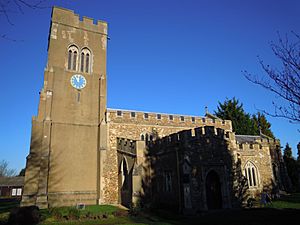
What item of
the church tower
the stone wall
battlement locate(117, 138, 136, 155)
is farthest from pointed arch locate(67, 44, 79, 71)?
battlement locate(117, 138, 136, 155)

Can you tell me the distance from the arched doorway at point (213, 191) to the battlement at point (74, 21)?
2043 centimetres

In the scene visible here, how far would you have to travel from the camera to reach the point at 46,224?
497 inches

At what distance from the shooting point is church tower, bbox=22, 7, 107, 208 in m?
20.8

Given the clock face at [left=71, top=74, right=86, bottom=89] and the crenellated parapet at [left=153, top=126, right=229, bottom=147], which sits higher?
the clock face at [left=71, top=74, right=86, bottom=89]

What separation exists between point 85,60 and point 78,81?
2884mm

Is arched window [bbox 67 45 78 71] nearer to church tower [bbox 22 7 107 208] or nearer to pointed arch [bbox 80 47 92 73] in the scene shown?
church tower [bbox 22 7 107 208]

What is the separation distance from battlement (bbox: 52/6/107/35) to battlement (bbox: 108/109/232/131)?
1050 cm

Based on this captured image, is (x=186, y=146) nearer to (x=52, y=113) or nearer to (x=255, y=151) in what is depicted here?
(x=255, y=151)

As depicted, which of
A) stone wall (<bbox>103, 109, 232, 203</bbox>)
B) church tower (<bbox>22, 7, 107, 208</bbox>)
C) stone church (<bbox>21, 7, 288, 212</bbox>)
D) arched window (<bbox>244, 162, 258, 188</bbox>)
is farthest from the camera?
arched window (<bbox>244, 162, 258, 188</bbox>)

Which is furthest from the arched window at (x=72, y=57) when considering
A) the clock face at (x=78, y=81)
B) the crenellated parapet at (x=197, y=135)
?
the crenellated parapet at (x=197, y=135)

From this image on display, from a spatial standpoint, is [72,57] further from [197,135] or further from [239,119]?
[239,119]

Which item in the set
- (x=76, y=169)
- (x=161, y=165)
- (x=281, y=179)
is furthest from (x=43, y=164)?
(x=281, y=179)

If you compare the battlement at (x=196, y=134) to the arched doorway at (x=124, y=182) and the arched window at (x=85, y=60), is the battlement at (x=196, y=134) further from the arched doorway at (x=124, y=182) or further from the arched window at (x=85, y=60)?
the arched window at (x=85, y=60)

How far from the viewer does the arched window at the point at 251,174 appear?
897 inches
